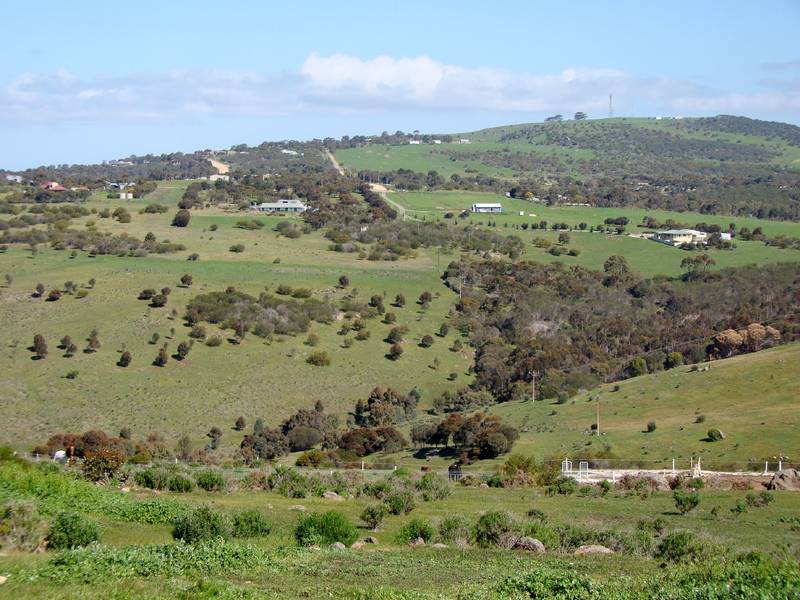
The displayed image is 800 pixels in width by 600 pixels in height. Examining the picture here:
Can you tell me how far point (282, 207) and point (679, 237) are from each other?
47.3 meters

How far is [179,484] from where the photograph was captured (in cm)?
2419

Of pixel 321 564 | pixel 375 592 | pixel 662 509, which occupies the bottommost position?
pixel 662 509

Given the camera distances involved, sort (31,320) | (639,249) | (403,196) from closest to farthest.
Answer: (31,320) < (639,249) < (403,196)

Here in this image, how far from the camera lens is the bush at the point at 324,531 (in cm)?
1673

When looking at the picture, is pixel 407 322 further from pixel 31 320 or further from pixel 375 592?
pixel 375 592

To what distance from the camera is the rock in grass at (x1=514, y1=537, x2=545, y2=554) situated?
55.5 ft

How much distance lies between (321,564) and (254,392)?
1618 inches

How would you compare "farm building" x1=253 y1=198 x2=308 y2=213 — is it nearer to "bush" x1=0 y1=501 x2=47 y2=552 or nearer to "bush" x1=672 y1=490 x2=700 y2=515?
"bush" x1=672 y1=490 x2=700 y2=515

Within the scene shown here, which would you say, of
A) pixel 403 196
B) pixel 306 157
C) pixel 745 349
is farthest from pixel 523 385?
pixel 306 157

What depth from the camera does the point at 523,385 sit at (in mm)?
56500

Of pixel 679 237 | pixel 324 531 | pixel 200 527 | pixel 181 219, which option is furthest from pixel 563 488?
pixel 679 237

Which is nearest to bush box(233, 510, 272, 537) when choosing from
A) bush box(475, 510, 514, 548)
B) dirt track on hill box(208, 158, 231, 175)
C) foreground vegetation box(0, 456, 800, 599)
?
foreground vegetation box(0, 456, 800, 599)

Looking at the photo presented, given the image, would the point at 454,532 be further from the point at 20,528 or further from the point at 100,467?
the point at 100,467

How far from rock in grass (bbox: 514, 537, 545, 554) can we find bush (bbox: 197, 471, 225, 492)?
402 inches
